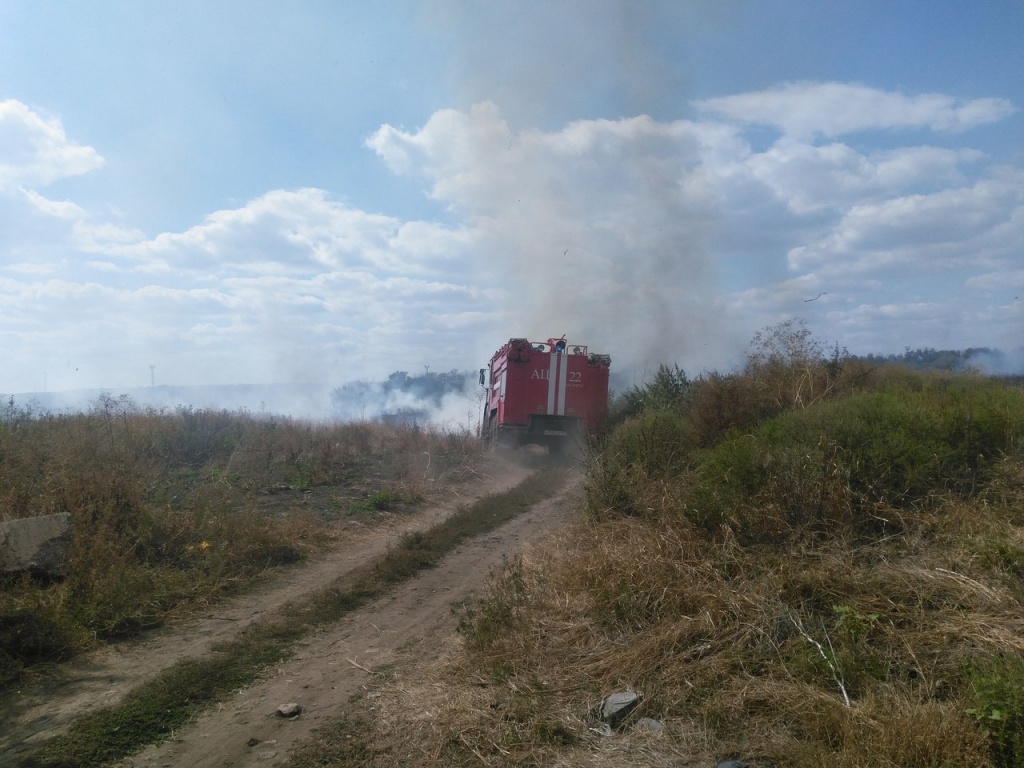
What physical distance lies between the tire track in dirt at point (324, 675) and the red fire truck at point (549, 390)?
10.5 meters

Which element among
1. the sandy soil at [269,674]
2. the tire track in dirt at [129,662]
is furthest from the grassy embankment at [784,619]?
the tire track in dirt at [129,662]

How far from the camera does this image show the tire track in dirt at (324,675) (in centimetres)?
430

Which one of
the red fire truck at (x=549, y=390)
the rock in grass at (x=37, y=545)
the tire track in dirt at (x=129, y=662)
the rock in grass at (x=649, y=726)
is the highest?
the red fire truck at (x=549, y=390)

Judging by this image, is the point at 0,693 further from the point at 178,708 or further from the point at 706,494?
the point at 706,494

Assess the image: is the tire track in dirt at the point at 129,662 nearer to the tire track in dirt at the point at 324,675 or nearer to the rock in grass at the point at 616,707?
the tire track in dirt at the point at 324,675

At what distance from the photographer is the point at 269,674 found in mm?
5523

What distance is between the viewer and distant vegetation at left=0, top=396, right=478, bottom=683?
6281 millimetres

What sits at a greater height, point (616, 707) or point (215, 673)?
point (616, 707)

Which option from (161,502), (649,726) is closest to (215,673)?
(649,726)

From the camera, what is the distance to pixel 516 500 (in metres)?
13.3

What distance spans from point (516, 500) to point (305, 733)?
28.9ft

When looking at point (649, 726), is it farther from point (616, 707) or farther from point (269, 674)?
point (269, 674)

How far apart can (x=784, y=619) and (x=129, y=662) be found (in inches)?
185

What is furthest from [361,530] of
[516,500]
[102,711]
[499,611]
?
[102,711]
